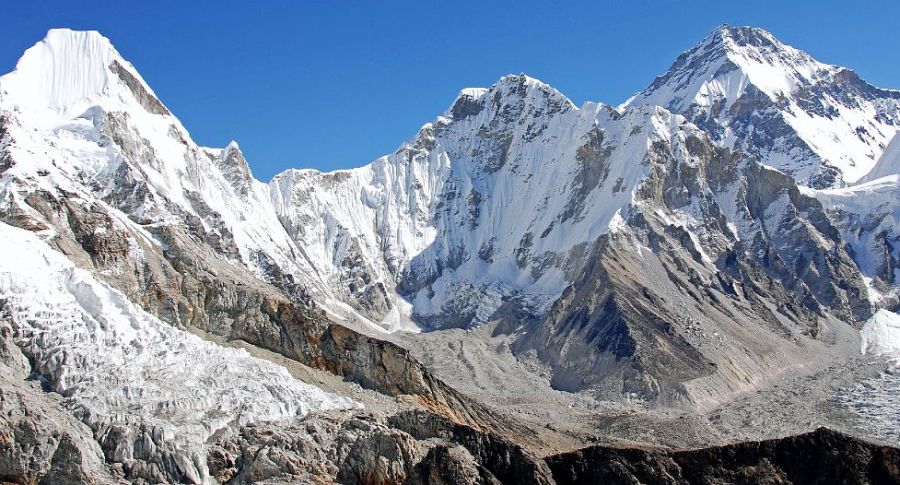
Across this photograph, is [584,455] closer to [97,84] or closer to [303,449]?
[303,449]

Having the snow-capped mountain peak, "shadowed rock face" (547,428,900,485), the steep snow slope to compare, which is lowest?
"shadowed rock face" (547,428,900,485)

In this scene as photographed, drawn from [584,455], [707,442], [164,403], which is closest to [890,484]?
[584,455]

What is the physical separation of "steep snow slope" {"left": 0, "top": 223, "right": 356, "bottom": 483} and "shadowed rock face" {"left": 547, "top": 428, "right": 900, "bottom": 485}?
2181 cm

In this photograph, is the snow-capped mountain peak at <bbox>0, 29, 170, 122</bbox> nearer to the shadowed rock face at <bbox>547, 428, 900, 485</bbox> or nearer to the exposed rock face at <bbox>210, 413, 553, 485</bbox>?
the exposed rock face at <bbox>210, 413, 553, 485</bbox>

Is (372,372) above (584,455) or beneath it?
above

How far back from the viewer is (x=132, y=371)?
78.9m

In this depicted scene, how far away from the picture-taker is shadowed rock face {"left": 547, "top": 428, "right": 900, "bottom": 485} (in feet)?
224

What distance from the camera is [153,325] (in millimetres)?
85500

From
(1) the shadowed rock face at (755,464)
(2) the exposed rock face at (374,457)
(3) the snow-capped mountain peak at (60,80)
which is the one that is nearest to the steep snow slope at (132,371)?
(2) the exposed rock face at (374,457)

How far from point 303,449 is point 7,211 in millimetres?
54125

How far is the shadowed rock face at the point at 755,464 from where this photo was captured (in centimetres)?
6825

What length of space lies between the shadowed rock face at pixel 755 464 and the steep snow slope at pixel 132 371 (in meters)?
21.8

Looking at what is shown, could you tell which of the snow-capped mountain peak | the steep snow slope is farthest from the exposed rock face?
the snow-capped mountain peak

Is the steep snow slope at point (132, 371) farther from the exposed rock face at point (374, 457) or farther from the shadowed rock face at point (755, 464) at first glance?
the shadowed rock face at point (755, 464)
